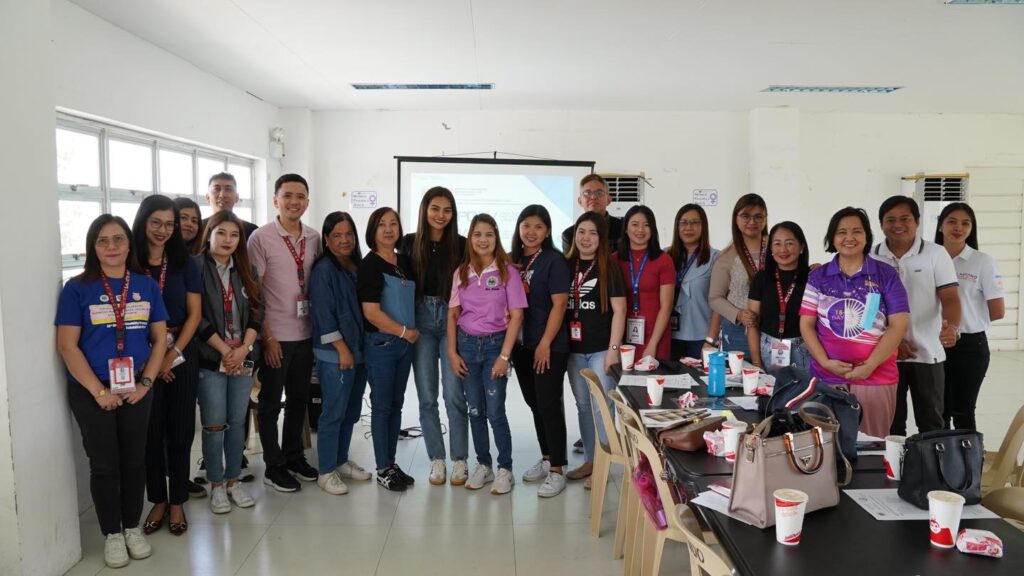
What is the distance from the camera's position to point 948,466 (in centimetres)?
162

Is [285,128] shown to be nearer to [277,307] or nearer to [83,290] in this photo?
[277,307]

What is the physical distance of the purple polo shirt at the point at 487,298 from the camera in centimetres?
348

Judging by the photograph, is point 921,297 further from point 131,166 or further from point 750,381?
point 131,166

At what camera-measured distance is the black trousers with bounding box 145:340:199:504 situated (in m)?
3.10

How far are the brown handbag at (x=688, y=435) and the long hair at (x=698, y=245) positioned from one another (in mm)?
1963

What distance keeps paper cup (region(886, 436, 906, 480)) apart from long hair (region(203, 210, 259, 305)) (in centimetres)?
294

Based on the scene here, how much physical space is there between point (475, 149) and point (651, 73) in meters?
2.59

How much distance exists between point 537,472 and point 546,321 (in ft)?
3.11

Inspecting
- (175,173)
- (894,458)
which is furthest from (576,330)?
(175,173)

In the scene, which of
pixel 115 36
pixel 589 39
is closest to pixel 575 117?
pixel 589 39

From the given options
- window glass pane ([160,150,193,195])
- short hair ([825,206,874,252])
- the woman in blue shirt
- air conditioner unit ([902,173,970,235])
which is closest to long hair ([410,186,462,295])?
the woman in blue shirt

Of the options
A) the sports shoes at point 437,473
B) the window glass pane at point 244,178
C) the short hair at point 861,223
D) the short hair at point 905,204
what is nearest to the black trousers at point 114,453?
the sports shoes at point 437,473

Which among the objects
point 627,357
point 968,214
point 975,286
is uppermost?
point 968,214

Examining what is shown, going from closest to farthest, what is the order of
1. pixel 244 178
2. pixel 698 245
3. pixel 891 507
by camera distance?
pixel 891 507 → pixel 698 245 → pixel 244 178
